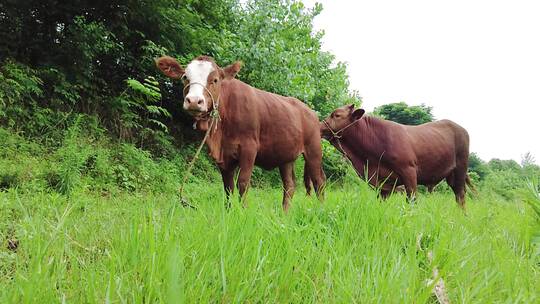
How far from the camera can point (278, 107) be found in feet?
15.4

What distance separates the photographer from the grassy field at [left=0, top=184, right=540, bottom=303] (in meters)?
1.21

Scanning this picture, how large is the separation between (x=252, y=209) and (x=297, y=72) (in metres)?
7.27

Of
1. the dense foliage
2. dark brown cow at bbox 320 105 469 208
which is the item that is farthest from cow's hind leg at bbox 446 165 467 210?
the dense foliage

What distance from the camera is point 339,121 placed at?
19.6 ft

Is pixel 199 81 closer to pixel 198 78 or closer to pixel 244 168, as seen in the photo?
pixel 198 78

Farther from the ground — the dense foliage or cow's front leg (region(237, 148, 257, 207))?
the dense foliage

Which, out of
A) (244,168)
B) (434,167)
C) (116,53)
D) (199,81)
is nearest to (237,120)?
(244,168)

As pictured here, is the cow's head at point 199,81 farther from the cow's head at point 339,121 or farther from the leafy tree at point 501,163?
the leafy tree at point 501,163

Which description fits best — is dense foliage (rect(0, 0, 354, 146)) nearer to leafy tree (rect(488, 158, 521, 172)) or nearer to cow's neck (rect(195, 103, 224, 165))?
cow's neck (rect(195, 103, 224, 165))

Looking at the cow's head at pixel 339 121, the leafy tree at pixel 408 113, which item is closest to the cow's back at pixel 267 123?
the cow's head at pixel 339 121

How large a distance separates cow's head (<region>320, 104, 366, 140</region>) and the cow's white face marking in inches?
108

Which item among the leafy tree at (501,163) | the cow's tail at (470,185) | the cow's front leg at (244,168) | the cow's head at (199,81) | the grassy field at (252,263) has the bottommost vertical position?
the leafy tree at (501,163)

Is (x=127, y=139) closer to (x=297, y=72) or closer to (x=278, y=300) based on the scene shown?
(x=297, y=72)

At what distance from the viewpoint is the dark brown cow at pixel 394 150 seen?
554 cm
